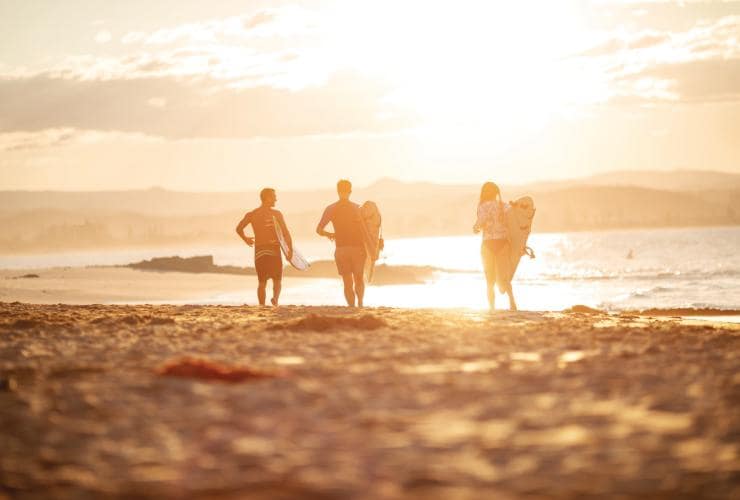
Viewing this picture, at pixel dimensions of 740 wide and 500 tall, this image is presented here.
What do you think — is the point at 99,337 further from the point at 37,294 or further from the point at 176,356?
Answer: the point at 37,294

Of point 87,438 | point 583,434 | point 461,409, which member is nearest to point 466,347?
point 461,409

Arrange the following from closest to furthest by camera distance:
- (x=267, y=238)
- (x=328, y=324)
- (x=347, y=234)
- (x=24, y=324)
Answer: (x=328, y=324) → (x=24, y=324) → (x=347, y=234) → (x=267, y=238)

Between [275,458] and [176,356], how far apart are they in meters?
3.69

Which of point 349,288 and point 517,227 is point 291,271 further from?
point 349,288

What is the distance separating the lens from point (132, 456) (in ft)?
14.6

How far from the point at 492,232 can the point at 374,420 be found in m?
11.3

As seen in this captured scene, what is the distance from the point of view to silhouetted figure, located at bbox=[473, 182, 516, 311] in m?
16.0

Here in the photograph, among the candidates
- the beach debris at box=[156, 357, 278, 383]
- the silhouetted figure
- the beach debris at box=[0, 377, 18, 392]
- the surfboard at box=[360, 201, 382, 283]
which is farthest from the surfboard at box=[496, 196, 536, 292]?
the beach debris at box=[0, 377, 18, 392]

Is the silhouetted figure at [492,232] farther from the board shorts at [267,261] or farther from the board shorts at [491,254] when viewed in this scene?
the board shorts at [267,261]

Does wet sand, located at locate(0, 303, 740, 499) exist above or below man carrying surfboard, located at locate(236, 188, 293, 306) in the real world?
below

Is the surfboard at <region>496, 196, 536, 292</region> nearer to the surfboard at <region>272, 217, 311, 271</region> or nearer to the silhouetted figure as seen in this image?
the silhouetted figure

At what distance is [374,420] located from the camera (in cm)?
510

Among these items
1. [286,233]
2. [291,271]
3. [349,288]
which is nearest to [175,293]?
[286,233]

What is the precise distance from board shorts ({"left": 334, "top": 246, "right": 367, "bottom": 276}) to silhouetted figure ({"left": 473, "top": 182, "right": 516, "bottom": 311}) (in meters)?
1.89
